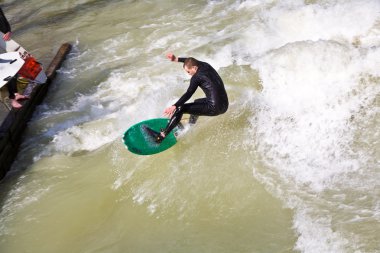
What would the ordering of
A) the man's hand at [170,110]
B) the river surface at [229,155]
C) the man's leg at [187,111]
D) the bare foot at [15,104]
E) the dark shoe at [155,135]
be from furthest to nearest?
the bare foot at [15,104]
the dark shoe at [155,135]
the man's leg at [187,111]
the man's hand at [170,110]
the river surface at [229,155]

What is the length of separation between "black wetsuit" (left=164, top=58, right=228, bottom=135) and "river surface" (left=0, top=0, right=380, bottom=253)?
1.42 ft

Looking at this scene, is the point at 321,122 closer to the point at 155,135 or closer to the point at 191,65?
the point at 191,65

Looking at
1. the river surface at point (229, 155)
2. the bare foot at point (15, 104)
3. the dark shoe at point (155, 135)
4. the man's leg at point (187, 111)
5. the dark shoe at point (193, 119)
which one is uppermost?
the bare foot at point (15, 104)

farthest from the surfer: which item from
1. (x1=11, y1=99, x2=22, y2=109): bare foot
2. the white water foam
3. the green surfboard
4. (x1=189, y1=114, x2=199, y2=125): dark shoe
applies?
(x1=11, y1=99, x2=22, y2=109): bare foot

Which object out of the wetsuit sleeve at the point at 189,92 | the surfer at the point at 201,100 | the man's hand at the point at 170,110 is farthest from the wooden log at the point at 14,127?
the wetsuit sleeve at the point at 189,92

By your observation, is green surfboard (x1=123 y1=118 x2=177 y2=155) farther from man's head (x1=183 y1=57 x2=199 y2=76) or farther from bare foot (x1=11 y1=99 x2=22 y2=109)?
bare foot (x1=11 y1=99 x2=22 y2=109)

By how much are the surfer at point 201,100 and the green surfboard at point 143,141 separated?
4.4 inches

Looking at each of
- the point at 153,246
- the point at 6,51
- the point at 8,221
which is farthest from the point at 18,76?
the point at 153,246

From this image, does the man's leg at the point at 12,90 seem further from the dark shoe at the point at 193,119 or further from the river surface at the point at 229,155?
the dark shoe at the point at 193,119

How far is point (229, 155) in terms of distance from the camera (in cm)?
597

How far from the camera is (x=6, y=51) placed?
8.88m

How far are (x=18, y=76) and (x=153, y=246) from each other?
4849mm

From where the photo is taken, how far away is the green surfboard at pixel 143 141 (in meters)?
6.29

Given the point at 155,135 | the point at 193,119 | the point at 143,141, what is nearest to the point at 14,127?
the point at 143,141
